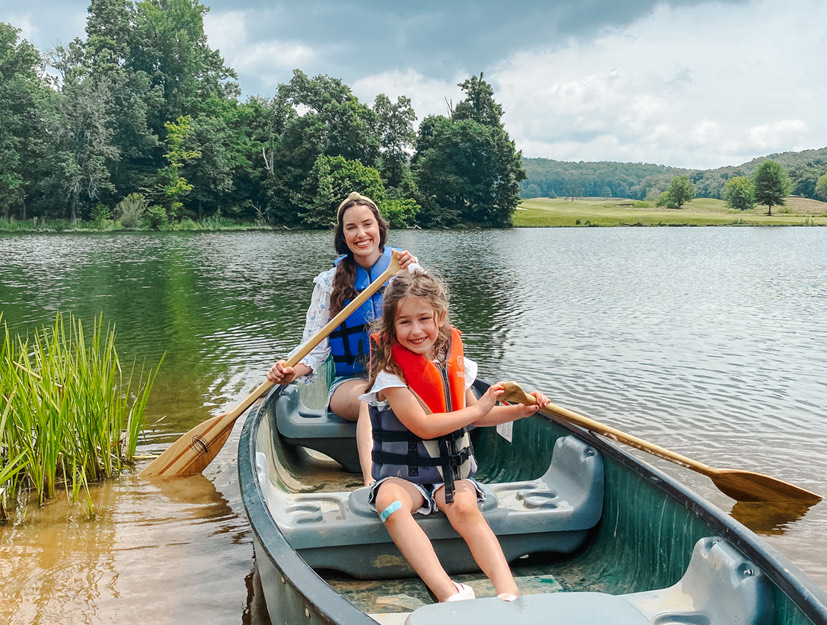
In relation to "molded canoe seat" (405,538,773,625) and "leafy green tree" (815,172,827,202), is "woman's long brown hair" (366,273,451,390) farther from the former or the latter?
"leafy green tree" (815,172,827,202)

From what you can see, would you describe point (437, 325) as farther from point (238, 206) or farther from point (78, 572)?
point (238, 206)

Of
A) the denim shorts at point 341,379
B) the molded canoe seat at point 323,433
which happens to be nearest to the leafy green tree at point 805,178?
the denim shorts at point 341,379

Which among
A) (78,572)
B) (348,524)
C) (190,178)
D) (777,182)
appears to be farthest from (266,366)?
(777,182)

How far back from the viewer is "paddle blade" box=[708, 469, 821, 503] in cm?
357

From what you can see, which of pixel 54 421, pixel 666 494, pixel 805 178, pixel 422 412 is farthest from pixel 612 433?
pixel 805 178

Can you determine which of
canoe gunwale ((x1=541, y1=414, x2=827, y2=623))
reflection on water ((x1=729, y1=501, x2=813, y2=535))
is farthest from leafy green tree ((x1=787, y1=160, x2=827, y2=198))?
canoe gunwale ((x1=541, y1=414, x2=827, y2=623))

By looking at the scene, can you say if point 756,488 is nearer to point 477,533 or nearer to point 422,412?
point 477,533

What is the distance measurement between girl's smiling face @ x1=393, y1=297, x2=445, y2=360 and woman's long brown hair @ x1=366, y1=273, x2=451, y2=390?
1 centimetres

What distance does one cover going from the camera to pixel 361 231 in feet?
12.9

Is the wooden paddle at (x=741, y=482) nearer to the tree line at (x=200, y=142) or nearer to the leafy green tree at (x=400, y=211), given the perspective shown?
the tree line at (x=200, y=142)

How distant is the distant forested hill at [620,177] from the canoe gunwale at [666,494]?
123m

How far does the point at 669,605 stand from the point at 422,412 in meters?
0.95

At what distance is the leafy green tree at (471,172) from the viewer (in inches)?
2012

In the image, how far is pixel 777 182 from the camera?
7038cm
